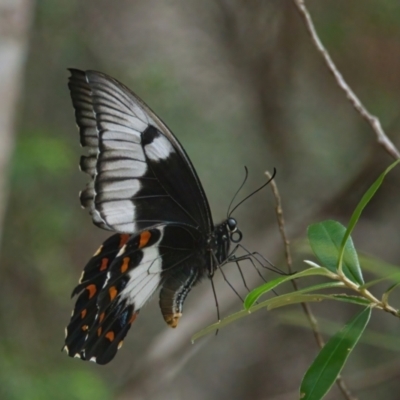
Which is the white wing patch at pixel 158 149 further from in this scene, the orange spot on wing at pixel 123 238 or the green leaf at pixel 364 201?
the green leaf at pixel 364 201

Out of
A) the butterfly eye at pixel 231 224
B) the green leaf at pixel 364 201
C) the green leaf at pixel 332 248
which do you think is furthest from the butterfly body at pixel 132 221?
the green leaf at pixel 364 201

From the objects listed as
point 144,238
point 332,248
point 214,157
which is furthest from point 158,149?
point 214,157

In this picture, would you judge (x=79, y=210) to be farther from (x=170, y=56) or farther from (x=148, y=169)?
(x=148, y=169)

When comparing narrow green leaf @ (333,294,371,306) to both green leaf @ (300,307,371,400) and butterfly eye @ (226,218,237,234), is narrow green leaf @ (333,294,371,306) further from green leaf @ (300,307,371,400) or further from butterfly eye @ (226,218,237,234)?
butterfly eye @ (226,218,237,234)

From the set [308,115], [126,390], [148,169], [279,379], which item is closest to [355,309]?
[279,379]

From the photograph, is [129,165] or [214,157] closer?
[129,165]

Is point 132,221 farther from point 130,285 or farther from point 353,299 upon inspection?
point 353,299

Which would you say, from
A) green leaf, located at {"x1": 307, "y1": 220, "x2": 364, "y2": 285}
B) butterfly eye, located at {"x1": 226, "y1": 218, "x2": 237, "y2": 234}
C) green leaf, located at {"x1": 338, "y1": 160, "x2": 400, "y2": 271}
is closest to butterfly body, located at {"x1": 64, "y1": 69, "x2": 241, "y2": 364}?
butterfly eye, located at {"x1": 226, "y1": 218, "x2": 237, "y2": 234}
